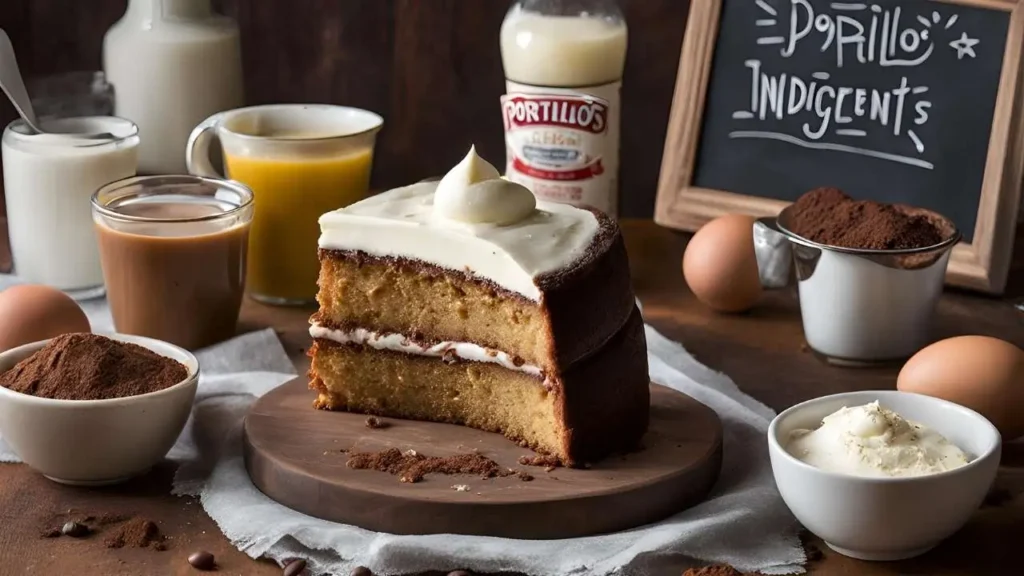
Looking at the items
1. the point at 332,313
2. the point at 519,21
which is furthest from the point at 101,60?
the point at 332,313

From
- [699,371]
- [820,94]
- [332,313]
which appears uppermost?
[820,94]

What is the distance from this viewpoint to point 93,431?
2.15 meters

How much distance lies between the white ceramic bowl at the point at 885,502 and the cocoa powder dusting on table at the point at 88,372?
982 mm

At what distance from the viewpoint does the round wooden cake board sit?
2045 mm

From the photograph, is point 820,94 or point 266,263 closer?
point 266,263

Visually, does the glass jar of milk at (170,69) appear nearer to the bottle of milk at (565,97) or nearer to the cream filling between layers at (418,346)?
the bottle of milk at (565,97)

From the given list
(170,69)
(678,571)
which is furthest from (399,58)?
(678,571)

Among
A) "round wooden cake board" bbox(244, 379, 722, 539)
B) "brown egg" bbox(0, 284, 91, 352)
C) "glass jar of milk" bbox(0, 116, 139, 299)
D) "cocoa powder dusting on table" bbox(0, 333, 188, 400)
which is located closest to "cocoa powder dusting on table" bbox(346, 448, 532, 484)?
"round wooden cake board" bbox(244, 379, 722, 539)

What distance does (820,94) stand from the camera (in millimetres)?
3312

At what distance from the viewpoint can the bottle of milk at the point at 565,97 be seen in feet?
10.3

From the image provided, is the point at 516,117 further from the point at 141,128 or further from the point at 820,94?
the point at 141,128

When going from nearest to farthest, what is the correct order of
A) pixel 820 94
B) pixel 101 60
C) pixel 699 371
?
pixel 699 371
pixel 820 94
pixel 101 60

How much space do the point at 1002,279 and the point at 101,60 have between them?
7.66 feet

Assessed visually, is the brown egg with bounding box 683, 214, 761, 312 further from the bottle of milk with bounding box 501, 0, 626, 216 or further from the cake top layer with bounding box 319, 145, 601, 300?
the cake top layer with bounding box 319, 145, 601, 300
